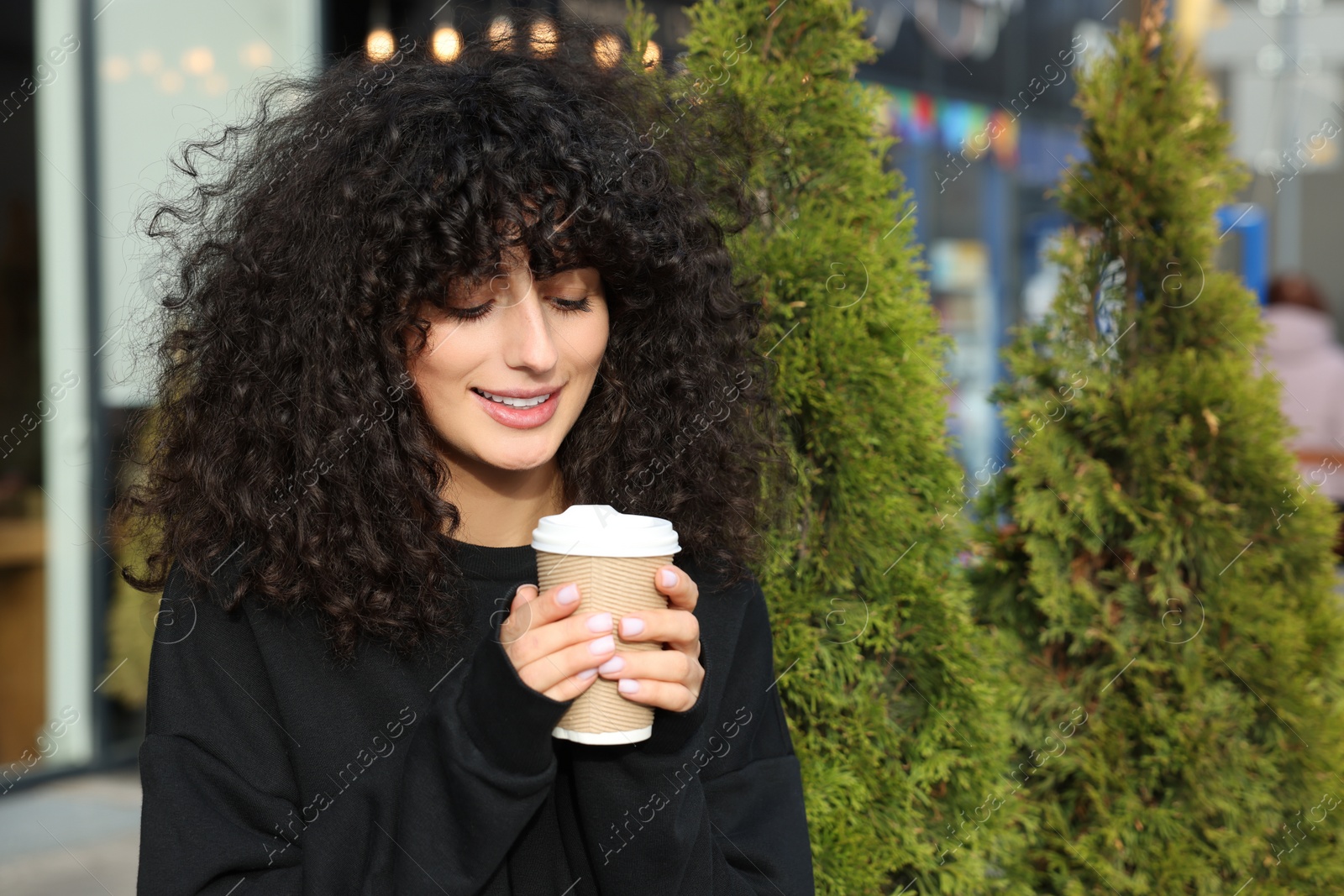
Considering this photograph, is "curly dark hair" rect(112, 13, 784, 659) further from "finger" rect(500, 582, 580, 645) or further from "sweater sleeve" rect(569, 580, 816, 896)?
"finger" rect(500, 582, 580, 645)

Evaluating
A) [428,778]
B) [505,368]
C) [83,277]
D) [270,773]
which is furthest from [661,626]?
[83,277]

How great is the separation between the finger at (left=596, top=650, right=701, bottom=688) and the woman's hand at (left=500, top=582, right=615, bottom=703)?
Result: 0.02m

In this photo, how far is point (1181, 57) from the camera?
262cm

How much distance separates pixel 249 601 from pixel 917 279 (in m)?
1.36

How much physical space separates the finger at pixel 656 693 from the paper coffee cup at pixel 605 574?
0.01m

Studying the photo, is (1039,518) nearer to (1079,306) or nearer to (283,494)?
(1079,306)

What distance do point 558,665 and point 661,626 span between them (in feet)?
0.46

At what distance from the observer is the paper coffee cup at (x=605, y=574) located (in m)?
1.33

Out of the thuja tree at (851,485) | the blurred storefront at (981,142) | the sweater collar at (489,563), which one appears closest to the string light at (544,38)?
the thuja tree at (851,485)

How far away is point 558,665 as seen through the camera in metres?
1.29

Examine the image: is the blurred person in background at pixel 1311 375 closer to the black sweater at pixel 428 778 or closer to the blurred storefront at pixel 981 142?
the blurred storefront at pixel 981 142

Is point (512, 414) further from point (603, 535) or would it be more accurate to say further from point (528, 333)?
point (603, 535)

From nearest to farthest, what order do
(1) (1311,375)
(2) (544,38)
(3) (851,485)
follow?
(2) (544,38)
(3) (851,485)
(1) (1311,375)

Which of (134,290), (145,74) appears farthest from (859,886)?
(145,74)
